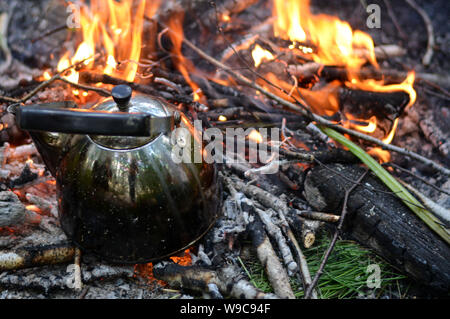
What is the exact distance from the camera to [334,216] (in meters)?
2.19

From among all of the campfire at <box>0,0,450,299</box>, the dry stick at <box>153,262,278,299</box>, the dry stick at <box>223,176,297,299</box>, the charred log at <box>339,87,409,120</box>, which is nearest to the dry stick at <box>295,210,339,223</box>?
the campfire at <box>0,0,450,299</box>

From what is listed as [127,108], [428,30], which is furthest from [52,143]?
[428,30]

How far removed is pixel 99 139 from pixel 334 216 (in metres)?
1.50

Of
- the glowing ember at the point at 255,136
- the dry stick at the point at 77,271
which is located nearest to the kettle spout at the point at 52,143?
the dry stick at the point at 77,271

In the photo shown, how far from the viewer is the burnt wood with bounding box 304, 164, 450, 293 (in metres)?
1.93

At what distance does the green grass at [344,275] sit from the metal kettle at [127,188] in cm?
51

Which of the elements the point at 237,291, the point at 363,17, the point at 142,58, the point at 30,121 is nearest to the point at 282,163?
the point at 237,291

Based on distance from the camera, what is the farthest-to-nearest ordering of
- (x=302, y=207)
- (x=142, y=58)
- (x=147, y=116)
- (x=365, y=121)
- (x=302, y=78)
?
(x=142, y=58) → (x=302, y=78) → (x=365, y=121) → (x=302, y=207) → (x=147, y=116)

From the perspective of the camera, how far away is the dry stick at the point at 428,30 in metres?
4.39

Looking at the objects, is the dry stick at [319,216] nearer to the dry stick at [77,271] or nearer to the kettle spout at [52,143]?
the dry stick at [77,271]

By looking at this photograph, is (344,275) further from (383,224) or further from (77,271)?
(77,271)

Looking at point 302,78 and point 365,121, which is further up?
point 302,78

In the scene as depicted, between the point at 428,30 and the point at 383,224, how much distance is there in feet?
12.7

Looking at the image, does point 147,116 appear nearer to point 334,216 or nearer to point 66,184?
point 66,184
